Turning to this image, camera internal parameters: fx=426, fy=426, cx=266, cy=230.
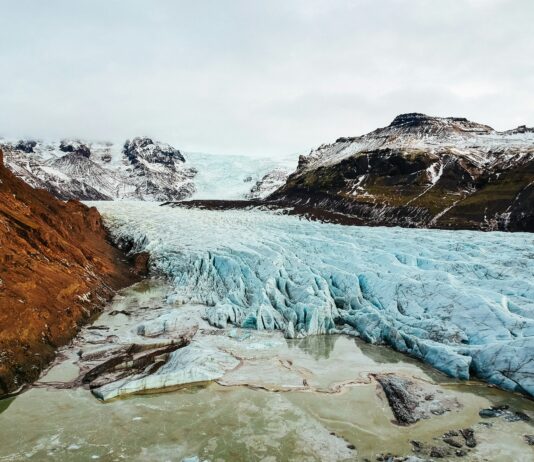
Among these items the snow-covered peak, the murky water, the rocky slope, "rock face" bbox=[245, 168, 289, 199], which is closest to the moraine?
the murky water

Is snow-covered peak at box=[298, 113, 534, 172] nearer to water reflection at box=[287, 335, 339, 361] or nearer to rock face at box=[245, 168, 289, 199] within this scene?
rock face at box=[245, 168, 289, 199]

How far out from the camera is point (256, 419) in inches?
454

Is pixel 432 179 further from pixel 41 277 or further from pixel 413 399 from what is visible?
pixel 41 277

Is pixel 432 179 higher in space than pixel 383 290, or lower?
higher

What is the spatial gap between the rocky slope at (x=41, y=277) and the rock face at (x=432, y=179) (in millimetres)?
44069

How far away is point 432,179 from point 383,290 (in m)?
68.4

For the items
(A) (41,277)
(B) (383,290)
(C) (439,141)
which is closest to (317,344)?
(B) (383,290)

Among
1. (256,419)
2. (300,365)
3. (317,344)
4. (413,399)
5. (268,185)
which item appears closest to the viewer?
(256,419)

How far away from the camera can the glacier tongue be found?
1535 cm

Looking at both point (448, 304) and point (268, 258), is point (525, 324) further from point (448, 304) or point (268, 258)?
point (268, 258)

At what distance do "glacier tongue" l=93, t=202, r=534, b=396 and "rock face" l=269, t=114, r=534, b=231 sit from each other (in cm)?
3441

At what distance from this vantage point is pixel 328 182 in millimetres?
96312

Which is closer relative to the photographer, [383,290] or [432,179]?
[383,290]

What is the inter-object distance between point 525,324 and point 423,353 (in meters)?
3.66
